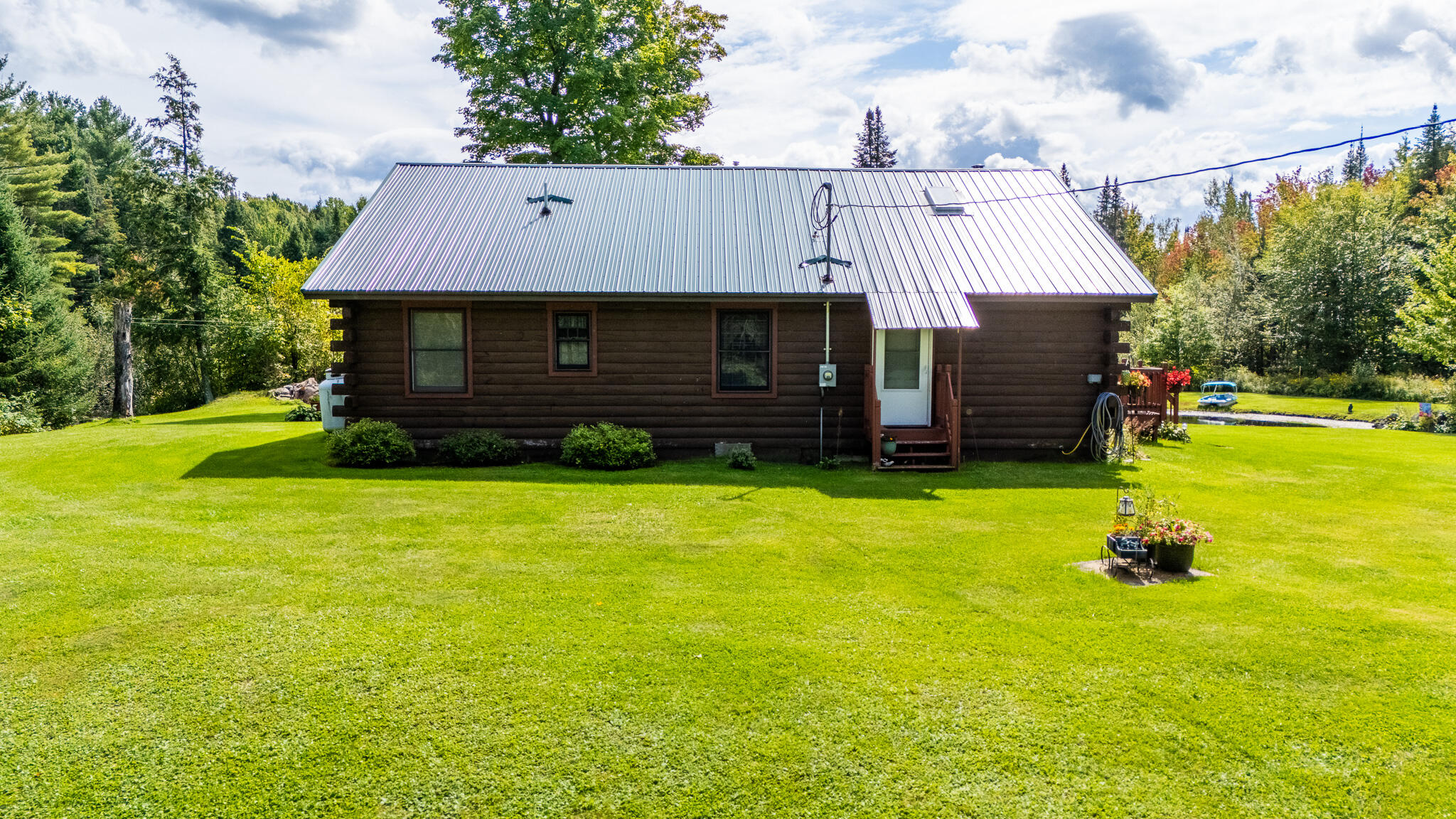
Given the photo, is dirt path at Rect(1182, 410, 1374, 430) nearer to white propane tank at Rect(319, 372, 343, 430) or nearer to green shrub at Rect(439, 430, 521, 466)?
green shrub at Rect(439, 430, 521, 466)

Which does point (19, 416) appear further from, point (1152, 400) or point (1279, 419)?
point (1279, 419)

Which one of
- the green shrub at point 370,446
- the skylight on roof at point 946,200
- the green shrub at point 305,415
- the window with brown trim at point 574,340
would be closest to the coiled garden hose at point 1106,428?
the skylight on roof at point 946,200

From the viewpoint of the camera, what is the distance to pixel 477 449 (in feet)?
43.0

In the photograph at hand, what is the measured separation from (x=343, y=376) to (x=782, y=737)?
1163 cm

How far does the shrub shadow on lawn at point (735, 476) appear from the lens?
38.4 ft

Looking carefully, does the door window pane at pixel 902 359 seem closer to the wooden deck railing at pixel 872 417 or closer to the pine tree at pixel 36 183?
the wooden deck railing at pixel 872 417

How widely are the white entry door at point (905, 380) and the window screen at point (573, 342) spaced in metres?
5.08

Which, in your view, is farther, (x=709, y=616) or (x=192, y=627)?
(x=709, y=616)

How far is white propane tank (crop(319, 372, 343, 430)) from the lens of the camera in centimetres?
1416

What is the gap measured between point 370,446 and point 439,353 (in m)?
2.01

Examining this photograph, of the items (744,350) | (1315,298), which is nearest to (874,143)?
(1315,298)

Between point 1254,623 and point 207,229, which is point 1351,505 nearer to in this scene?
point 1254,623

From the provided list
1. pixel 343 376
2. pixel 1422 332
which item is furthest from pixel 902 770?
pixel 1422 332

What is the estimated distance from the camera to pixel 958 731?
4695mm
